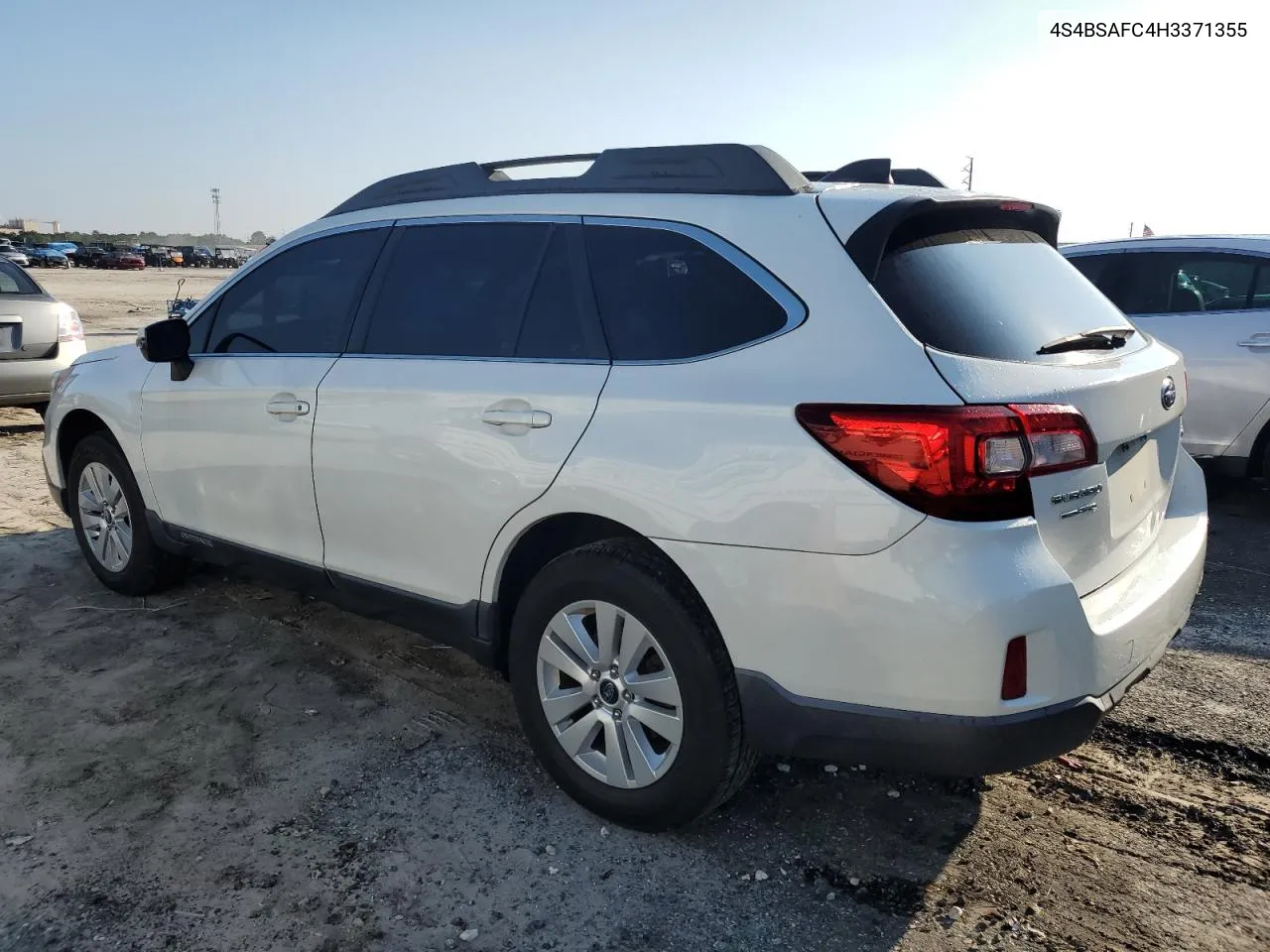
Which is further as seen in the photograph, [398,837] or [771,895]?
[398,837]

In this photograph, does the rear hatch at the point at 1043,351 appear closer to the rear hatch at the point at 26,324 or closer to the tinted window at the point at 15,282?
the rear hatch at the point at 26,324

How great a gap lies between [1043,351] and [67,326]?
8800mm

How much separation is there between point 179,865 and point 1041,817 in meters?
2.47

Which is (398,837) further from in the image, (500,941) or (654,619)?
(654,619)

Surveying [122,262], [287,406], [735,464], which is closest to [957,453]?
[735,464]

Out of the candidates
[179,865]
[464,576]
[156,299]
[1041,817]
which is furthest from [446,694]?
[156,299]

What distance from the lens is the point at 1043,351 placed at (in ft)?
8.34

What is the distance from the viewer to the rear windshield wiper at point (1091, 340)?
102 inches

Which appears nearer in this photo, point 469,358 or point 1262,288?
point 469,358

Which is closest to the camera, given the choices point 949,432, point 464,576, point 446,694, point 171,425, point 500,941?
point 949,432

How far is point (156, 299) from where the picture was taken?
33.7 metres

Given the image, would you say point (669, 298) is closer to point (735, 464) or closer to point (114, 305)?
point (735, 464)

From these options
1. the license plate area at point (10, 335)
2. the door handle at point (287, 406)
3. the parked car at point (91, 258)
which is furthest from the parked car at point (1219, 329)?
the parked car at point (91, 258)

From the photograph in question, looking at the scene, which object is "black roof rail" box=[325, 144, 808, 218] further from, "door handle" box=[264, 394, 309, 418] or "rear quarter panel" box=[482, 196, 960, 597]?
"door handle" box=[264, 394, 309, 418]
